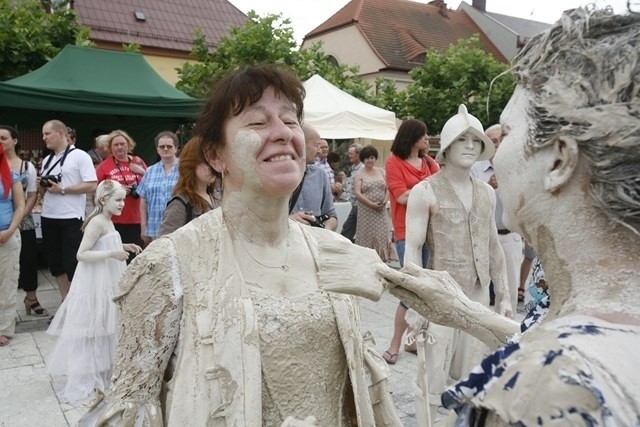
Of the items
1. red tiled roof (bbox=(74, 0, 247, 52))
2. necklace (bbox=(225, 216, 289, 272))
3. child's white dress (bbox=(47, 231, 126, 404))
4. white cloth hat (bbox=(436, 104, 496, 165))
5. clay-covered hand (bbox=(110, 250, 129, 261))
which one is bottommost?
child's white dress (bbox=(47, 231, 126, 404))

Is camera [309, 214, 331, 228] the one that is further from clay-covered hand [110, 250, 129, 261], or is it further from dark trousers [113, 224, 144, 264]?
dark trousers [113, 224, 144, 264]

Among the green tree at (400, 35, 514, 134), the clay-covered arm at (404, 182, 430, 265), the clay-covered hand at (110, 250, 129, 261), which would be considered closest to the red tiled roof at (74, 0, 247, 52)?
the green tree at (400, 35, 514, 134)

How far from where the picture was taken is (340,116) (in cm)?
923

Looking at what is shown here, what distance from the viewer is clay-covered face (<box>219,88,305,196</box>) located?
178cm

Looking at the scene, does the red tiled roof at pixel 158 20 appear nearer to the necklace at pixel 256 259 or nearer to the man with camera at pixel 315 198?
the man with camera at pixel 315 198

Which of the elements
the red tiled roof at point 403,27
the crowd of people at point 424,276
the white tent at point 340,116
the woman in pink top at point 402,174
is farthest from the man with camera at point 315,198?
the red tiled roof at point 403,27

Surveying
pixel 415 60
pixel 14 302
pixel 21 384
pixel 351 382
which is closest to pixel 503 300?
pixel 351 382

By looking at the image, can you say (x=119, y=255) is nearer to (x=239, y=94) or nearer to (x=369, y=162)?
(x=239, y=94)

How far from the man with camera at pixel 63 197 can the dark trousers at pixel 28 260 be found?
0.30 m

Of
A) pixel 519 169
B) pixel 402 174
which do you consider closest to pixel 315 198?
pixel 402 174

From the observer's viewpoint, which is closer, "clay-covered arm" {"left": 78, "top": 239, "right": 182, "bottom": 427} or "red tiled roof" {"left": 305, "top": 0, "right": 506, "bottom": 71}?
"clay-covered arm" {"left": 78, "top": 239, "right": 182, "bottom": 427}

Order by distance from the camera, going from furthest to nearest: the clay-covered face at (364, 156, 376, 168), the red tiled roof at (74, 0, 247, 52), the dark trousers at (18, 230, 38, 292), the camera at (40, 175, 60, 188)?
1. the red tiled roof at (74, 0, 247, 52)
2. the clay-covered face at (364, 156, 376, 168)
3. the dark trousers at (18, 230, 38, 292)
4. the camera at (40, 175, 60, 188)

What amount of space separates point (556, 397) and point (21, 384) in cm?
440

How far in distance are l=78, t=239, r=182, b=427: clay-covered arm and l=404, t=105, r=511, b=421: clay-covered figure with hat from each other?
1.98m
